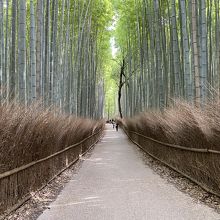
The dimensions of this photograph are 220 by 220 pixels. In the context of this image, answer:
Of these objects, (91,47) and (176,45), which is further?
(91,47)

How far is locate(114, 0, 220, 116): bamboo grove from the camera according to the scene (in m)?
7.91

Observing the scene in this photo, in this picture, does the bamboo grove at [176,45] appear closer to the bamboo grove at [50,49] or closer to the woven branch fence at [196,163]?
the woven branch fence at [196,163]

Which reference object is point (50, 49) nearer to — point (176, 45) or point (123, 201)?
point (176, 45)

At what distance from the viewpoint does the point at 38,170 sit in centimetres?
586

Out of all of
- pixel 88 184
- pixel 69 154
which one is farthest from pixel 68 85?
pixel 88 184

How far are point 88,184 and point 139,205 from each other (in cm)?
189

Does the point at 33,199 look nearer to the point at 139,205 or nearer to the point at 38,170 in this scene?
the point at 38,170

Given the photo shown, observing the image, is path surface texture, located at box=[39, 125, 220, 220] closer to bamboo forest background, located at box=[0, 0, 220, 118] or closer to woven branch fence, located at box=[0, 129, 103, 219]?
woven branch fence, located at box=[0, 129, 103, 219]

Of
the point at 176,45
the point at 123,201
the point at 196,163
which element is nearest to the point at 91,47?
the point at 176,45

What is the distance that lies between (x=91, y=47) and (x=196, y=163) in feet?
51.6

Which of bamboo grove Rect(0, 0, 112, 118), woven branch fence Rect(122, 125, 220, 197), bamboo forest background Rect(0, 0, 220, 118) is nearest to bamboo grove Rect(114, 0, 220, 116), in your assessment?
bamboo forest background Rect(0, 0, 220, 118)

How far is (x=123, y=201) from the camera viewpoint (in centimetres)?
516

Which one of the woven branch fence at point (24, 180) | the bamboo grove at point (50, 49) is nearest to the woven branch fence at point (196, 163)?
the woven branch fence at point (24, 180)

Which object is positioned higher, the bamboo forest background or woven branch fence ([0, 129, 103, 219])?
the bamboo forest background
